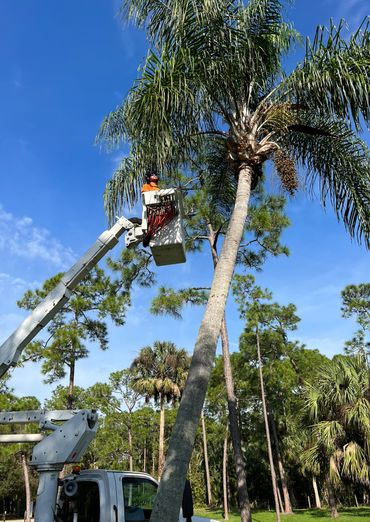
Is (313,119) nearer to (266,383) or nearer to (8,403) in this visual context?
(8,403)

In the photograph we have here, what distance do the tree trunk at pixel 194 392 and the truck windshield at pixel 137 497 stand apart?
1.58 meters

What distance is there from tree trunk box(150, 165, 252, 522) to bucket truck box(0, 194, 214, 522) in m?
0.83

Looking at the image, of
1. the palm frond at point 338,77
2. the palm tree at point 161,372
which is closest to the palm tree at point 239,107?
the palm frond at point 338,77

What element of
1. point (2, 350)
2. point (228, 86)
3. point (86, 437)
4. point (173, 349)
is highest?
point (173, 349)

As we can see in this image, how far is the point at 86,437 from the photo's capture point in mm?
5527

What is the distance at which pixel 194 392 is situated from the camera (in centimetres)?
484

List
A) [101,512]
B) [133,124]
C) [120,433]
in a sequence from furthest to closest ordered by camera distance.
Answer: [120,433] < [133,124] < [101,512]

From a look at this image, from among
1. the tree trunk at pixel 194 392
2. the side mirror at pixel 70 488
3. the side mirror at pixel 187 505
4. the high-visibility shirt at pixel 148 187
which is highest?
the high-visibility shirt at pixel 148 187

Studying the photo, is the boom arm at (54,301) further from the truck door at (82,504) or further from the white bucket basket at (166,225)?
the truck door at (82,504)

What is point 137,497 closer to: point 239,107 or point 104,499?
point 104,499

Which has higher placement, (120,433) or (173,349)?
(173,349)

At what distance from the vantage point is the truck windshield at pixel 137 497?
560cm

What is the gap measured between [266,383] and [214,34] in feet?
88.1

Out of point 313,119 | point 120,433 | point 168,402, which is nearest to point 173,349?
point 168,402
